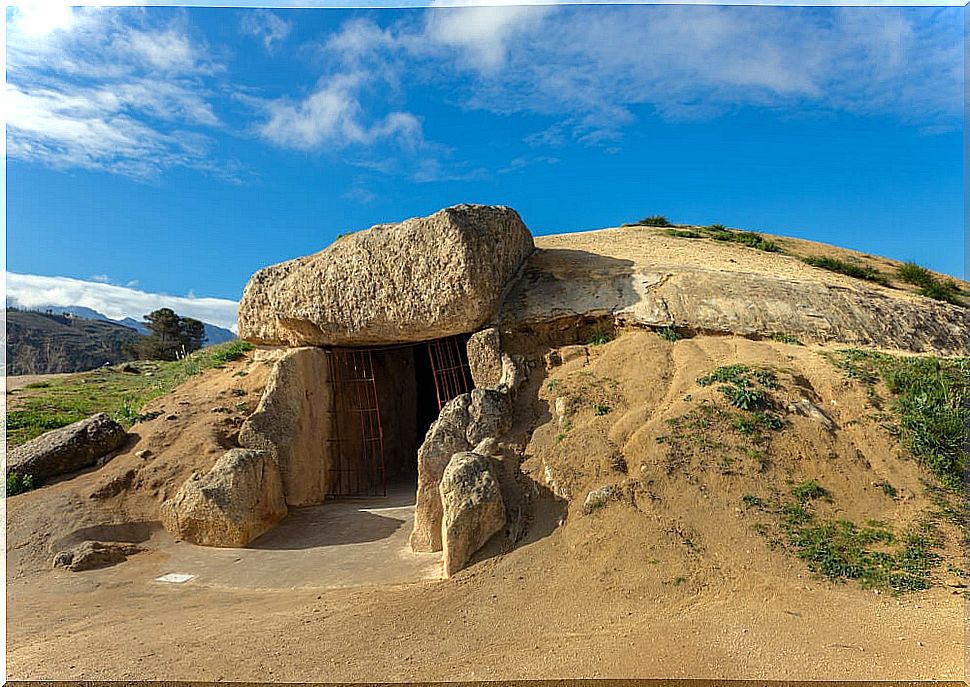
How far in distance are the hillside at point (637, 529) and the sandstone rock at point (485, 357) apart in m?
0.30

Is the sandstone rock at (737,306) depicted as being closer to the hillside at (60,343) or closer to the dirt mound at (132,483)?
the dirt mound at (132,483)

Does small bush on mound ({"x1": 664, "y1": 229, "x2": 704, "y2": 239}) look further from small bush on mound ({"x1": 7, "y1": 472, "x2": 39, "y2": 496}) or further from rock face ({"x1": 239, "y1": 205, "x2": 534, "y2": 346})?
small bush on mound ({"x1": 7, "y1": 472, "x2": 39, "y2": 496})

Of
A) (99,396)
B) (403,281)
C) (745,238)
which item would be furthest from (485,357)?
(99,396)

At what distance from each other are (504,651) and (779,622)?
1.94 meters

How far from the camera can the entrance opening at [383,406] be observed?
10211mm

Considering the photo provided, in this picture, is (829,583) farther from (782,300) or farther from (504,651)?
(782,300)

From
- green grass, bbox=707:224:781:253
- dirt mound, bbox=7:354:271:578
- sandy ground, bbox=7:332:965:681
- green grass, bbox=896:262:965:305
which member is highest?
green grass, bbox=707:224:781:253

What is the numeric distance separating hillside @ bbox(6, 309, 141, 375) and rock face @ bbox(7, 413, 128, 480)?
84.6ft

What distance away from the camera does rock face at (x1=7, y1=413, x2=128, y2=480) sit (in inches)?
342

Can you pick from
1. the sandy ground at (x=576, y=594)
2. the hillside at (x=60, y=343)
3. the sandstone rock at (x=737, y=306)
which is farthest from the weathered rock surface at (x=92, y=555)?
the hillside at (x=60, y=343)

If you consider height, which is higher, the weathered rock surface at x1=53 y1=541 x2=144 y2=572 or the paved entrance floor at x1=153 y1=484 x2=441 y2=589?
the weathered rock surface at x1=53 y1=541 x2=144 y2=572

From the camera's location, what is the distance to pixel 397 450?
12344 mm

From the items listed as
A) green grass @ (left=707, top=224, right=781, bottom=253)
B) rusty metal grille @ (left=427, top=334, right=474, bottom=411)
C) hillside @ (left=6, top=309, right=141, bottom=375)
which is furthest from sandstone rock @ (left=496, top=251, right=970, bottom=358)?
hillside @ (left=6, top=309, right=141, bottom=375)

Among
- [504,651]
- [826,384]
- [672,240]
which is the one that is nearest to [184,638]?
[504,651]
